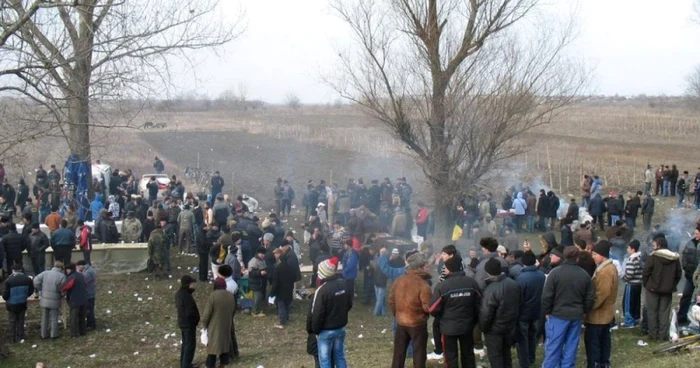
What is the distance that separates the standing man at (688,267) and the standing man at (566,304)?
3.30m

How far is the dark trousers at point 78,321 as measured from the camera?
41.2ft

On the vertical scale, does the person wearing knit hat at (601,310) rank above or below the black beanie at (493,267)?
below

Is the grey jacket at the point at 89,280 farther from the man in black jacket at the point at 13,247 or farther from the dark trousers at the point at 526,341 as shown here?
the dark trousers at the point at 526,341

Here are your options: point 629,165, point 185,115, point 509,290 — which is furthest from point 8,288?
point 185,115

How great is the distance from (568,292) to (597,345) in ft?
3.66

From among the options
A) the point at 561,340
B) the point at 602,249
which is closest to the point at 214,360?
the point at 561,340

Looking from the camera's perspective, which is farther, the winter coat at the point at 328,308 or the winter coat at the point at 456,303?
the winter coat at the point at 328,308

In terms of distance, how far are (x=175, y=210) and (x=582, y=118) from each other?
5577 centimetres

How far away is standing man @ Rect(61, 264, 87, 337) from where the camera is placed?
12.3 m

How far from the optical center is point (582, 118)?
67.0m

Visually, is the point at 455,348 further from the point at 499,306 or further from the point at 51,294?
the point at 51,294

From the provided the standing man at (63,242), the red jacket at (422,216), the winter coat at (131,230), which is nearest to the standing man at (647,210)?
the red jacket at (422,216)

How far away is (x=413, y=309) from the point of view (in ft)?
27.1

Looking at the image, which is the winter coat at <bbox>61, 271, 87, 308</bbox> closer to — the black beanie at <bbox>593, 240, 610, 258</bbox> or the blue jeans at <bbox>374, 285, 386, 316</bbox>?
the blue jeans at <bbox>374, 285, 386, 316</bbox>
